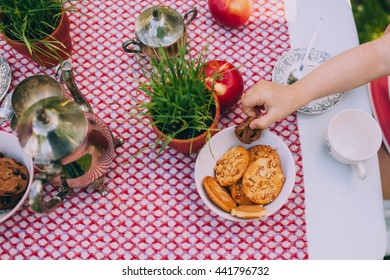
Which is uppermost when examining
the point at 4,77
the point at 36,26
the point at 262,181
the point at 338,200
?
the point at 36,26

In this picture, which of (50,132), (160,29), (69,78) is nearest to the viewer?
(50,132)

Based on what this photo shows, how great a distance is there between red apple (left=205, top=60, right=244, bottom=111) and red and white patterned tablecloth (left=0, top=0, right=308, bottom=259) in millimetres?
62

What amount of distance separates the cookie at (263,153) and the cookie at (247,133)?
18 millimetres

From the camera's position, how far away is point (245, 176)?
30.4 inches

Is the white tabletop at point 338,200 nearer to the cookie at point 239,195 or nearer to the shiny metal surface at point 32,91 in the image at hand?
the cookie at point 239,195

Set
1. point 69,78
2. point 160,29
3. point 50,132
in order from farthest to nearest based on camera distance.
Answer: point 160,29
point 69,78
point 50,132

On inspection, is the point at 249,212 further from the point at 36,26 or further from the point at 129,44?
the point at 36,26

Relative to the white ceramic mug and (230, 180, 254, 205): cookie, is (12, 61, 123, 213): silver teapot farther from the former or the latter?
the white ceramic mug

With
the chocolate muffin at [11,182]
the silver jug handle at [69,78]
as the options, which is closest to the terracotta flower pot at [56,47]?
the silver jug handle at [69,78]

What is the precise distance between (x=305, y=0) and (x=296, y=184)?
1.41 ft

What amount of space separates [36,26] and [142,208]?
1.34ft

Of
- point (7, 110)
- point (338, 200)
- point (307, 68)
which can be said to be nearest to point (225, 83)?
point (307, 68)

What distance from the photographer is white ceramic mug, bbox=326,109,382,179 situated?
2.76ft

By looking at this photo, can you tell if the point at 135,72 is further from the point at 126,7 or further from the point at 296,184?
the point at 296,184
